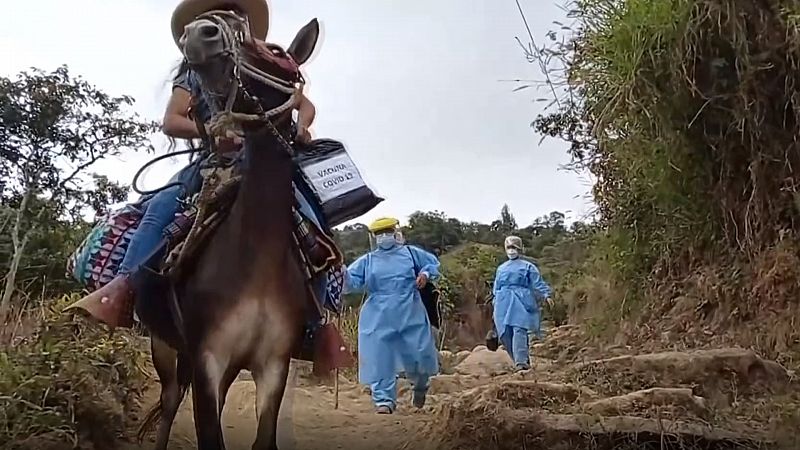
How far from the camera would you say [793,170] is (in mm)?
4605

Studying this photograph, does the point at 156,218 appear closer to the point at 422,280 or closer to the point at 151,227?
the point at 151,227

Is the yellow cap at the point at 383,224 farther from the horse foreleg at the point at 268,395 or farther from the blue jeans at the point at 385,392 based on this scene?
the horse foreleg at the point at 268,395

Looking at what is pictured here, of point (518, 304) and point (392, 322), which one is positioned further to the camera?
point (518, 304)

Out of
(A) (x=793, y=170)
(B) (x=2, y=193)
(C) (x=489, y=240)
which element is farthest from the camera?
(C) (x=489, y=240)

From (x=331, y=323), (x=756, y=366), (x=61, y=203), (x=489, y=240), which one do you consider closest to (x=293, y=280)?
(x=331, y=323)

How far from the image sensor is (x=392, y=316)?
602cm

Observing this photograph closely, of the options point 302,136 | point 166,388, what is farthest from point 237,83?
point 166,388

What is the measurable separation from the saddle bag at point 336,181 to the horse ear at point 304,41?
295 mm

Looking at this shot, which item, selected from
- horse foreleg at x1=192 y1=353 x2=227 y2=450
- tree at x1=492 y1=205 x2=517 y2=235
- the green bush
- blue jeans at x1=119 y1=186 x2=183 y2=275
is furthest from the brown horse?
tree at x1=492 y1=205 x2=517 y2=235

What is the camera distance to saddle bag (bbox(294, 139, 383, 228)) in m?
3.01

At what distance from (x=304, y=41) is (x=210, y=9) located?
473mm

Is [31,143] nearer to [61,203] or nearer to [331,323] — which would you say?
[61,203]

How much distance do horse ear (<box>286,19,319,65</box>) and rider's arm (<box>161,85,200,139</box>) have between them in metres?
0.40

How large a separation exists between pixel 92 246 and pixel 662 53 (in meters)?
3.05
